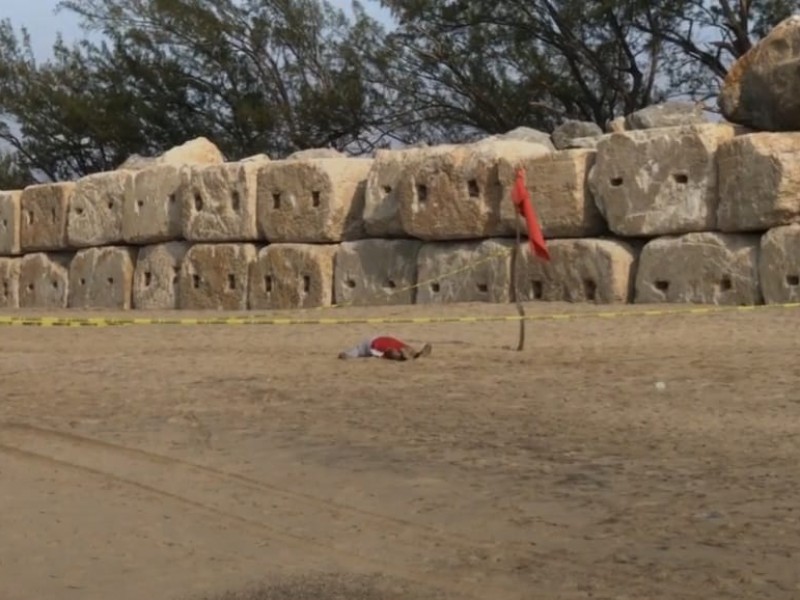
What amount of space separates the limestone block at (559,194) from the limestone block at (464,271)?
13.6 inches

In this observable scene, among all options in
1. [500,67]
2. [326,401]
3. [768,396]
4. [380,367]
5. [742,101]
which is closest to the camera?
[768,396]

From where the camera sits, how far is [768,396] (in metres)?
7.10

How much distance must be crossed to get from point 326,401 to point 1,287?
1161cm

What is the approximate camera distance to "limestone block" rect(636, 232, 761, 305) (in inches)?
450

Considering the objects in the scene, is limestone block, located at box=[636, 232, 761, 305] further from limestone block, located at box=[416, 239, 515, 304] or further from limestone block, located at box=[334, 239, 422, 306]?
limestone block, located at box=[334, 239, 422, 306]

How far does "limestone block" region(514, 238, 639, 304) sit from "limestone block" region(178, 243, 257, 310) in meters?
3.45

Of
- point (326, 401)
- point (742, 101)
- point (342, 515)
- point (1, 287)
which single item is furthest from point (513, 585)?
point (1, 287)

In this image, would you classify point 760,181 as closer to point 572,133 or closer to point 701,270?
point 701,270

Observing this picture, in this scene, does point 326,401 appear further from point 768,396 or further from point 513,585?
point 513,585

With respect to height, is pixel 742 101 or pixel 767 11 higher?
pixel 767 11

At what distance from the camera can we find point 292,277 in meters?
14.4

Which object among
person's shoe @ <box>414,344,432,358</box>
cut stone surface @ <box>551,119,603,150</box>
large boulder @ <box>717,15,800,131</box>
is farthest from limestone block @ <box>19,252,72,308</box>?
person's shoe @ <box>414,344,432,358</box>

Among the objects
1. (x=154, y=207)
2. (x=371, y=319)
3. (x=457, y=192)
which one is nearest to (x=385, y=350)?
(x=371, y=319)

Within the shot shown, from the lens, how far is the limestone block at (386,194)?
45.1 feet
